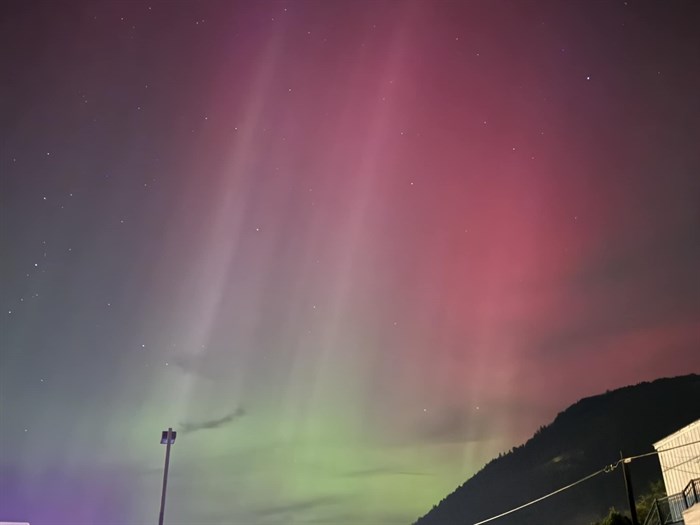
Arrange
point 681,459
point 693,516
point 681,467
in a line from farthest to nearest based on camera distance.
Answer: point 681,459, point 681,467, point 693,516

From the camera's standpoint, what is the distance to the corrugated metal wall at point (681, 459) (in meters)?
29.3

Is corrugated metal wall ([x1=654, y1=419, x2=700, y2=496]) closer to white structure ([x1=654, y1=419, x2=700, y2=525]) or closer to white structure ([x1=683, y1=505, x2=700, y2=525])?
white structure ([x1=654, y1=419, x2=700, y2=525])

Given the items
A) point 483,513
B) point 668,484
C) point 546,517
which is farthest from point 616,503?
point 668,484

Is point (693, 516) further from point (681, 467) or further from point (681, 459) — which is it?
point (681, 459)

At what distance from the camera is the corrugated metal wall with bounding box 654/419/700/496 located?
29297mm

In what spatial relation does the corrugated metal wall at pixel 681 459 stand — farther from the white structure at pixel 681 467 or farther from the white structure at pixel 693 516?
the white structure at pixel 693 516

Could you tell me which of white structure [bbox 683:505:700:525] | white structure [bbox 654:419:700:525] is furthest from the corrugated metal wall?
white structure [bbox 683:505:700:525]

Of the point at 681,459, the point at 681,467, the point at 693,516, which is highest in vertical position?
the point at 681,459

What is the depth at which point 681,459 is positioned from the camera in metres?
30.7

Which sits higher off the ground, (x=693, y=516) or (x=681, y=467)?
(x=681, y=467)

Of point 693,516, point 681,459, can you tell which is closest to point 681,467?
point 681,459

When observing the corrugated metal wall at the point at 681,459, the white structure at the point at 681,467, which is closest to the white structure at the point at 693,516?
the white structure at the point at 681,467

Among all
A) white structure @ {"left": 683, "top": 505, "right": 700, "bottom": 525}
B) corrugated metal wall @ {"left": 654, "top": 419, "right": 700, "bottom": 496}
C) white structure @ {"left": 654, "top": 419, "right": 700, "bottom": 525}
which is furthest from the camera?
corrugated metal wall @ {"left": 654, "top": 419, "right": 700, "bottom": 496}

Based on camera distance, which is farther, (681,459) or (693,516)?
(681,459)
